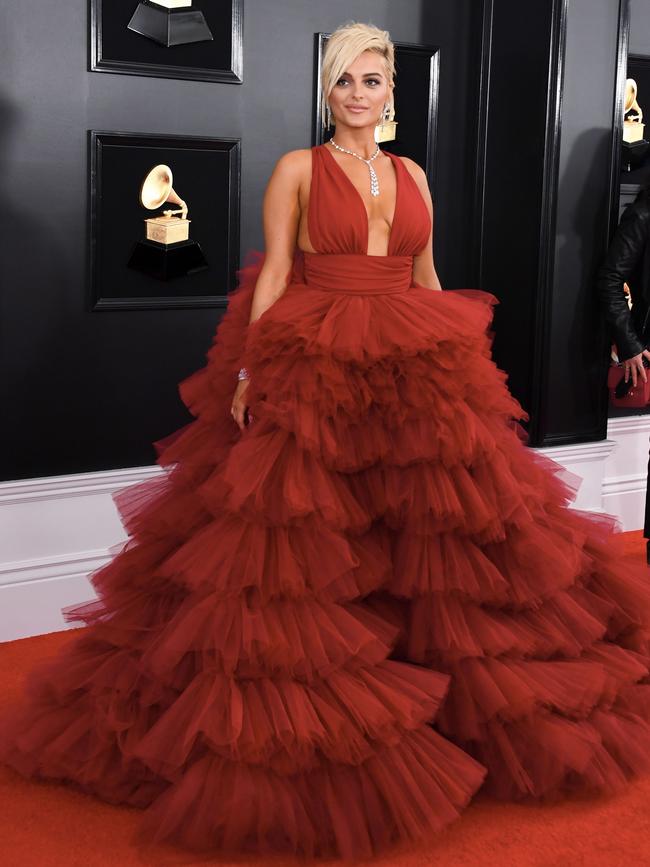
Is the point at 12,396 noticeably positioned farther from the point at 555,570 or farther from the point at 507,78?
the point at 507,78

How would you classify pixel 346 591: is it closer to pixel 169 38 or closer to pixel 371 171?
pixel 371 171

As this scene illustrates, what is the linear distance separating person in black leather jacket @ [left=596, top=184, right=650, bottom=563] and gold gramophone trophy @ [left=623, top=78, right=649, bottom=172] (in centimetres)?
47

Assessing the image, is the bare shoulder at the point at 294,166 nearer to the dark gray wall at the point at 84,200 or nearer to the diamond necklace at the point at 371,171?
the diamond necklace at the point at 371,171

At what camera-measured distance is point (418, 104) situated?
188 inches

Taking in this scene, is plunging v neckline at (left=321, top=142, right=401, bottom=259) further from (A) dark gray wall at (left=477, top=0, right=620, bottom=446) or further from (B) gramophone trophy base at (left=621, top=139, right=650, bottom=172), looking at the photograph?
(B) gramophone trophy base at (left=621, top=139, right=650, bottom=172)

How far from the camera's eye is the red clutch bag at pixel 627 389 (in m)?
4.89

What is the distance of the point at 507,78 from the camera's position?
481cm

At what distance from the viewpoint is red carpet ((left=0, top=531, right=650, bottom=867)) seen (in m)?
2.74

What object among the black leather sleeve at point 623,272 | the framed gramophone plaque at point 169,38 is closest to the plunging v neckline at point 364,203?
the framed gramophone plaque at point 169,38

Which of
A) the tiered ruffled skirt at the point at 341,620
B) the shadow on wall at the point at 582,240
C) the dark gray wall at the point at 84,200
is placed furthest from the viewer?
the shadow on wall at the point at 582,240

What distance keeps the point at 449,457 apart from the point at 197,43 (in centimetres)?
217

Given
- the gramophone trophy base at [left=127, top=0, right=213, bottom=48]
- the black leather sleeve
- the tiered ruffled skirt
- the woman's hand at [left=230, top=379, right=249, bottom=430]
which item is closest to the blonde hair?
the tiered ruffled skirt

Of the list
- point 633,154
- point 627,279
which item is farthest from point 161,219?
point 633,154

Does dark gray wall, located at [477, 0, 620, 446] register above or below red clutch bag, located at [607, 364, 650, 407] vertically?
above
